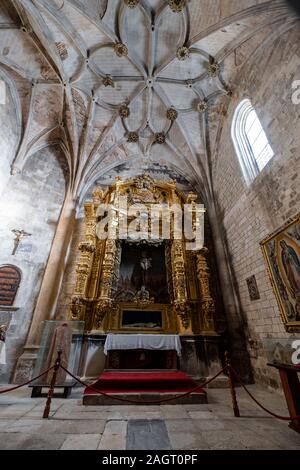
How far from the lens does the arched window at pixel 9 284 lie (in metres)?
7.23

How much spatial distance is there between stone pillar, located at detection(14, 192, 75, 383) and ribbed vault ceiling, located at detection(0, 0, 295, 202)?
75.2 inches

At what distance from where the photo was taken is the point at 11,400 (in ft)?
15.6

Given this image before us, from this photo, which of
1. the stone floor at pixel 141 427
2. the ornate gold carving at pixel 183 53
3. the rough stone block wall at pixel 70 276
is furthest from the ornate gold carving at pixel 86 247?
the ornate gold carving at pixel 183 53

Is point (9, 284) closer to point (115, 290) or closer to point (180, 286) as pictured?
point (115, 290)

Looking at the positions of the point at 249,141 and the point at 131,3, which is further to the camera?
the point at 249,141

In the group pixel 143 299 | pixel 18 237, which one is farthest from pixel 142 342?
pixel 18 237

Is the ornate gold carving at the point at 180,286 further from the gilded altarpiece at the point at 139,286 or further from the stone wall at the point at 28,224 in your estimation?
the stone wall at the point at 28,224

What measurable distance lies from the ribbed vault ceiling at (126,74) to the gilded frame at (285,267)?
19.2ft

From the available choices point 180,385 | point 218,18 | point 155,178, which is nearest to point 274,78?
point 218,18

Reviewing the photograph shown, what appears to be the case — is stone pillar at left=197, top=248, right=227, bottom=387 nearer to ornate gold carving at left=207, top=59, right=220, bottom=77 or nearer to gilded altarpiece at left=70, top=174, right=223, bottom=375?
gilded altarpiece at left=70, top=174, right=223, bottom=375

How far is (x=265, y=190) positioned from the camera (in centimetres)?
677

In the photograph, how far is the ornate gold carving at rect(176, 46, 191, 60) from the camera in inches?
340

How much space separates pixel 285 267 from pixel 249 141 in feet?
18.6

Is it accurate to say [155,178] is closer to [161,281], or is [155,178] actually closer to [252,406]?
[161,281]
